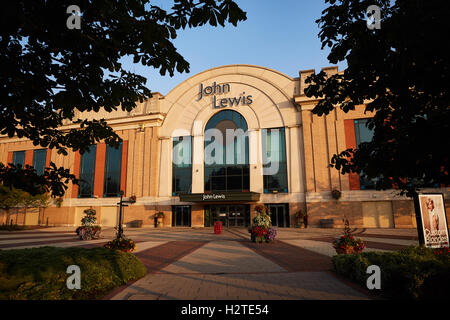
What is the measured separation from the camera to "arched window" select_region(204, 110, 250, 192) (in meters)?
29.0

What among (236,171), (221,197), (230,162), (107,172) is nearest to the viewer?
(221,197)

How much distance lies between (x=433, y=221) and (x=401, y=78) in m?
8.05

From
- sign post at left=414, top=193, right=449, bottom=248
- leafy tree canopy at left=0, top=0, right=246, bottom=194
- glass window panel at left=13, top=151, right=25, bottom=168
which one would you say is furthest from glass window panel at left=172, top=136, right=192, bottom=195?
leafy tree canopy at left=0, top=0, right=246, bottom=194

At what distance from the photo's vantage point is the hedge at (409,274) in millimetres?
4766

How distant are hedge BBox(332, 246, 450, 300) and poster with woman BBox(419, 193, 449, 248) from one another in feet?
8.28

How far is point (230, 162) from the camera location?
2941cm

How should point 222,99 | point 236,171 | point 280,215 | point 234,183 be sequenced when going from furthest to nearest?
point 222,99
point 236,171
point 234,183
point 280,215

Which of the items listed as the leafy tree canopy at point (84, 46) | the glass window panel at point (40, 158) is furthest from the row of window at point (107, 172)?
the leafy tree canopy at point (84, 46)

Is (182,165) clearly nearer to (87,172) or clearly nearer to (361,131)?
(87,172)

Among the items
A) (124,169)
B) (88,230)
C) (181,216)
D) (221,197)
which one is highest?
(124,169)
